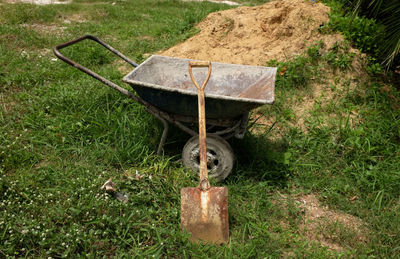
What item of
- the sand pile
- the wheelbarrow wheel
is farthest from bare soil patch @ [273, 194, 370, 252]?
the sand pile

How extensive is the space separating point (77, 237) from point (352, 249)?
2.18m

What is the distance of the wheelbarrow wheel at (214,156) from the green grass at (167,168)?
151 mm

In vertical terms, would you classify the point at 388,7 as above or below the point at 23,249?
above

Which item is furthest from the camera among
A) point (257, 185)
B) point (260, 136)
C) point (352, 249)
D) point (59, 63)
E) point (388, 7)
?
point (59, 63)

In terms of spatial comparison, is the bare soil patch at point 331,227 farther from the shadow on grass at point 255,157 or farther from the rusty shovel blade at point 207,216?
the rusty shovel blade at point 207,216

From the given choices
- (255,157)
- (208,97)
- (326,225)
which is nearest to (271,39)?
(255,157)

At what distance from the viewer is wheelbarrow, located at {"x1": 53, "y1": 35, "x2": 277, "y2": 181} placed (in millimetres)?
2598

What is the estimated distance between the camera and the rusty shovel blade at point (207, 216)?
2.38 metres

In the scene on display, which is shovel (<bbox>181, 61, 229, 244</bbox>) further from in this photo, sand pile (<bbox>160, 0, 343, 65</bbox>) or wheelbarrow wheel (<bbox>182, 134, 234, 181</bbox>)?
sand pile (<bbox>160, 0, 343, 65</bbox>)

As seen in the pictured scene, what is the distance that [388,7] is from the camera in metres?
3.87

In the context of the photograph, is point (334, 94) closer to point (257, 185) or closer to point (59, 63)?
point (257, 185)

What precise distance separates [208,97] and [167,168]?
90 centimetres

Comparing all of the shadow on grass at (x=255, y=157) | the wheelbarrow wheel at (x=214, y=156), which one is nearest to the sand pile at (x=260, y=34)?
the shadow on grass at (x=255, y=157)

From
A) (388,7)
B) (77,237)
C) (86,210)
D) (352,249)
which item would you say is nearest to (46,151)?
(86,210)
